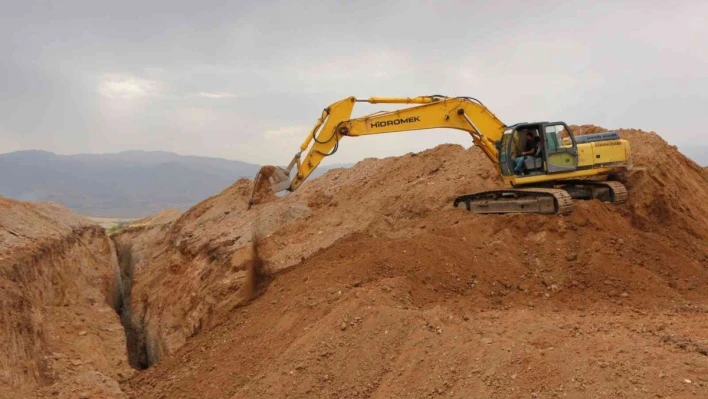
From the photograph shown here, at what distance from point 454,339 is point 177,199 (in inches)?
6022

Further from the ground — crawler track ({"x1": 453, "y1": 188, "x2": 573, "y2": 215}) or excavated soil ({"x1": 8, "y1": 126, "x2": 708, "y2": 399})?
crawler track ({"x1": 453, "y1": 188, "x2": 573, "y2": 215})

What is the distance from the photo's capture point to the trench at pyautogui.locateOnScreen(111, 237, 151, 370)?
11302 mm

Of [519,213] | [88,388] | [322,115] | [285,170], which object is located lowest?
[88,388]

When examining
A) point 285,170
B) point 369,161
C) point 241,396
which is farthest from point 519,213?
point 369,161

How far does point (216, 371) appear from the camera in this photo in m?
7.46

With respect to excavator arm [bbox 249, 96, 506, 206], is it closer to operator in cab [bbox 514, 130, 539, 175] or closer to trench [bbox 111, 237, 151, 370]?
operator in cab [bbox 514, 130, 539, 175]

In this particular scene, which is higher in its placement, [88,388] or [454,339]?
[454,339]

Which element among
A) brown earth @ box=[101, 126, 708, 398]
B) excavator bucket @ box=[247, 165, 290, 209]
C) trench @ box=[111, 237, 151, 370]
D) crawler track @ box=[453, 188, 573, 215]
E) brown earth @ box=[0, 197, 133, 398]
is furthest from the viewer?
trench @ box=[111, 237, 151, 370]

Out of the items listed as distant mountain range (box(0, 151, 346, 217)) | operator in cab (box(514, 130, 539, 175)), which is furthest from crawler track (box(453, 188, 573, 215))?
distant mountain range (box(0, 151, 346, 217))

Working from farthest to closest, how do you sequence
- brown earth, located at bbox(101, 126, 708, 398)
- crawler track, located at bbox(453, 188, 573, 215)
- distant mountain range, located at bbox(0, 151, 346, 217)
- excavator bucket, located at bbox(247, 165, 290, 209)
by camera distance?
1. distant mountain range, located at bbox(0, 151, 346, 217)
2. excavator bucket, located at bbox(247, 165, 290, 209)
3. crawler track, located at bbox(453, 188, 573, 215)
4. brown earth, located at bbox(101, 126, 708, 398)

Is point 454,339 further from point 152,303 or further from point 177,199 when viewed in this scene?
point 177,199

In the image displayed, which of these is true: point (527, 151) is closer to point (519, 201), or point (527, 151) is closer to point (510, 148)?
point (510, 148)

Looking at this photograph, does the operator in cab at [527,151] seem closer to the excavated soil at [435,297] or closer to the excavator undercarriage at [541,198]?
the excavator undercarriage at [541,198]

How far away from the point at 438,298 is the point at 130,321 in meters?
8.34
